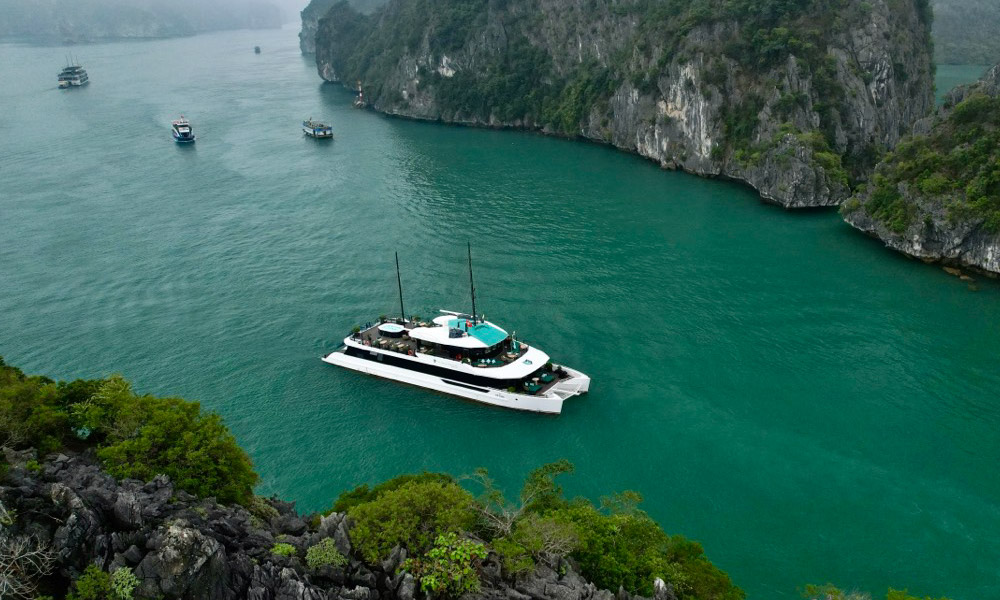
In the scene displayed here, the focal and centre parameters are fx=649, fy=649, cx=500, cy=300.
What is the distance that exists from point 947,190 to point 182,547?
3226 inches

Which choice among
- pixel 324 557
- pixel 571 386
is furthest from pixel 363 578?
pixel 571 386

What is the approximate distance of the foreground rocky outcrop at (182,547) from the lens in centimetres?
2162

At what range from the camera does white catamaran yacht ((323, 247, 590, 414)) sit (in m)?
50.0

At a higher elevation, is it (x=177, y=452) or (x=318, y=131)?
(x=318, y=131)

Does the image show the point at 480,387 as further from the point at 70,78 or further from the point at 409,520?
the point at 70,78

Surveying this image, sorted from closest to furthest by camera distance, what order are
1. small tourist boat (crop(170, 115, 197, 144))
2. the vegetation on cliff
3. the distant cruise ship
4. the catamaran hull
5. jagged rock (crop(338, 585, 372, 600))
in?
jagged rock (crop(338, 585, 372, 600))
the catamaran hull
the vegetation on cliff
small tourist boat (crop(170, 115, 197, 144))
the distant cruise ship

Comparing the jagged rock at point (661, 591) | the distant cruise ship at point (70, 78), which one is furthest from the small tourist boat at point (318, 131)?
the jagged rock at point (661, 591)

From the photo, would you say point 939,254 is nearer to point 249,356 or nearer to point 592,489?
point 592,489

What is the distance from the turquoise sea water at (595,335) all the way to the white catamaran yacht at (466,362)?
130 cm

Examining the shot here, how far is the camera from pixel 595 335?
5900cm

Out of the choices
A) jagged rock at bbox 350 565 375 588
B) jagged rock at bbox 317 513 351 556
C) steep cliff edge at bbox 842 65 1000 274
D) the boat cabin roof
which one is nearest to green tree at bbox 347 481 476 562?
jagged rock at bbox 317 513 351 556

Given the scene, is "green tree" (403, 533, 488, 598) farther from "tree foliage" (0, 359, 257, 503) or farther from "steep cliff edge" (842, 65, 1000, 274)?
"steep cliff edge" (842, 65, 1000, 274)

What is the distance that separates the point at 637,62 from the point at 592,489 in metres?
103

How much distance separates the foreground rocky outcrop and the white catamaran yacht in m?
23.2
